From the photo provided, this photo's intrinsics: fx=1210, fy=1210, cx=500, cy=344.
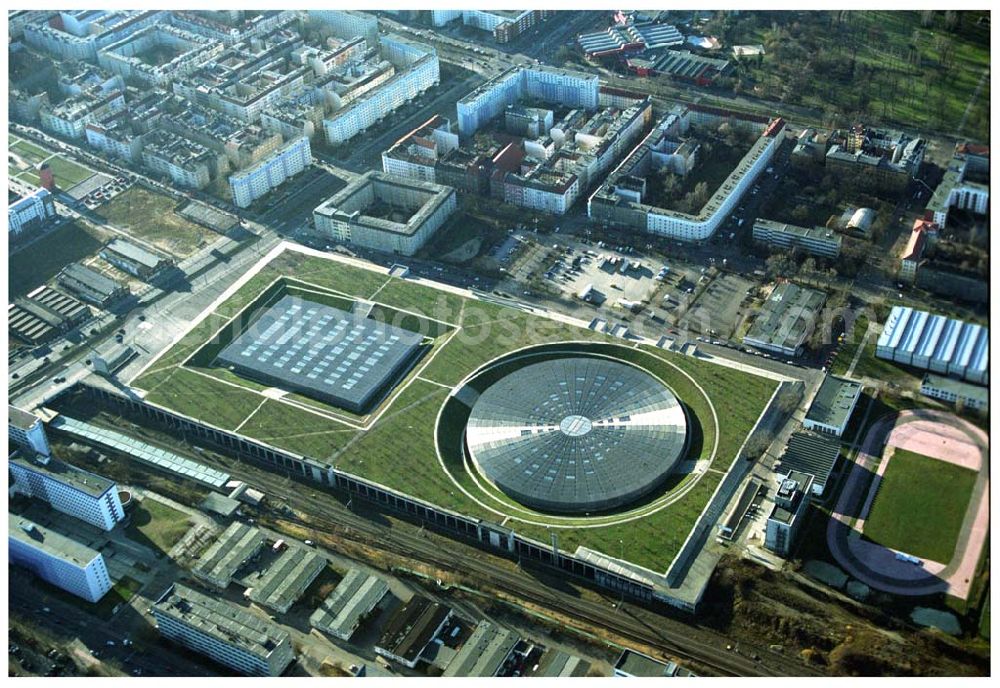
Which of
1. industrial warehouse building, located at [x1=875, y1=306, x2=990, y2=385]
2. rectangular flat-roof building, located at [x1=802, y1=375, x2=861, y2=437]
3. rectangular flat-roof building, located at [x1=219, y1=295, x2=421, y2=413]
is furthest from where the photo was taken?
rectangular flat-roof building, located at [x1=219, y1=295, x2=421, y2=413]

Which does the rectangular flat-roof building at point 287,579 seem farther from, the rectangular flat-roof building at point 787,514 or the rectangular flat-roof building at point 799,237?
the rectangular flat-roof building at point 799,237

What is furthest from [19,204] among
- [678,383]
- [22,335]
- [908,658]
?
[908,658]

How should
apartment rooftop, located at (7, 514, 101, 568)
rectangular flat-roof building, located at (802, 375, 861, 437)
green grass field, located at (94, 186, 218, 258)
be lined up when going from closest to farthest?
apartment rooftop, located at (7, 514, 101, 568) → rectangular flat-roof building, located at (802, 375, 861, 437) → green grass field, located at (94, 186, 218, 258)

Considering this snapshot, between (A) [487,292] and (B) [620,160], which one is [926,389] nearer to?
(A) [487,292]

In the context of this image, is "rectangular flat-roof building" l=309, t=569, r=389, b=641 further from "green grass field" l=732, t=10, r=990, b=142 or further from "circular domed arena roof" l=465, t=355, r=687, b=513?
"green grass field" l=732, t=10, r=990, b=142

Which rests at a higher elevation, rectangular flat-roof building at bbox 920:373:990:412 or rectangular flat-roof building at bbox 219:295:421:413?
rectangular flat-roof building at bbox 920:373:990:412

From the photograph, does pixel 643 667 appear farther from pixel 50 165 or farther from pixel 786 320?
pixel 50 165

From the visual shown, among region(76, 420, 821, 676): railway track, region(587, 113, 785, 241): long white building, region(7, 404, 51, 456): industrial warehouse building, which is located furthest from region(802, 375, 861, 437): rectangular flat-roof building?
region(7, 404, 51, 456): industrial warehouse building
